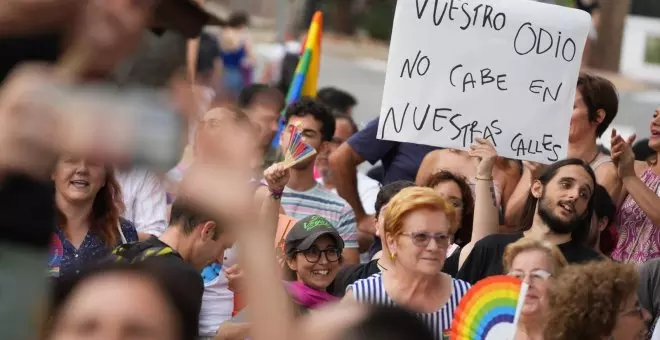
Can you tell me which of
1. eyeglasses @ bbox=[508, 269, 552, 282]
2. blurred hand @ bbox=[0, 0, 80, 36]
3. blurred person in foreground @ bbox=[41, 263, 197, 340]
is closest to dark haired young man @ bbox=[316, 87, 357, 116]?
eyeglasses @ bbox=[508, 269, 552, 282]

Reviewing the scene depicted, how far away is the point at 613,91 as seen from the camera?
23.3 ft

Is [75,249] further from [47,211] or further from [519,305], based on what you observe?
[47,211]

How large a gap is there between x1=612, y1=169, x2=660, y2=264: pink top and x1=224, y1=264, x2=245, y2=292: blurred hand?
1.92m

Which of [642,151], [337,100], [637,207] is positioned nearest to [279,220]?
[637,207]

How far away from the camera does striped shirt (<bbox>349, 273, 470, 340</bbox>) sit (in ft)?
17.2

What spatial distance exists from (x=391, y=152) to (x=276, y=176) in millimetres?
2003

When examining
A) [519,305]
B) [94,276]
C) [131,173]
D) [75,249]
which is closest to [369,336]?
[94,276]

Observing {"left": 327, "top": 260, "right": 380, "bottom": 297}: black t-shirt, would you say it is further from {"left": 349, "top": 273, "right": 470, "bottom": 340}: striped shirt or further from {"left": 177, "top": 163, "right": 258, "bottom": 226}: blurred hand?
{"left": 177, "top": 163, "right": 258, "bottom": 226}: blurred hand

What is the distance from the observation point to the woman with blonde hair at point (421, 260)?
529 centimetres

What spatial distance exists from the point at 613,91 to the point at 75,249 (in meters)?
2.93

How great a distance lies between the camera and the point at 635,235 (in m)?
6.74

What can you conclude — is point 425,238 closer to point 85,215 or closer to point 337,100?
point 85,215

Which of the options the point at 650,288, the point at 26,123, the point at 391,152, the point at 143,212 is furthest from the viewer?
the point at 391,152

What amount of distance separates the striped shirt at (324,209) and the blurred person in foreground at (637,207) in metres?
1.27
